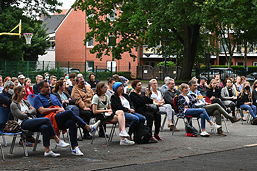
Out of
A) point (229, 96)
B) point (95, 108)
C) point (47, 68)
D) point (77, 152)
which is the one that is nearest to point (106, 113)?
point (95, 108)

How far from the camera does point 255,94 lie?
2108 centimetres

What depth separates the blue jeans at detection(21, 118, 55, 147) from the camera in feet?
37.3

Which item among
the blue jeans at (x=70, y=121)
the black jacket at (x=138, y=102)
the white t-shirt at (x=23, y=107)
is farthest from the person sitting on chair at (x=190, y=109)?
the white t-shirt at (x=23, y=107)

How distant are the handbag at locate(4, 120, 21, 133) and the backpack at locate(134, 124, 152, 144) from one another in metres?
3.40

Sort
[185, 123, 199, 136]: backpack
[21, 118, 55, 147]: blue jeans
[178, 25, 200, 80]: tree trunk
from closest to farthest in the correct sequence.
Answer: [21, 118, 55, 147]: blue jeans, [185, 123, 199, 136]: backpack, [178, 25, 200, 80]: tree trunk

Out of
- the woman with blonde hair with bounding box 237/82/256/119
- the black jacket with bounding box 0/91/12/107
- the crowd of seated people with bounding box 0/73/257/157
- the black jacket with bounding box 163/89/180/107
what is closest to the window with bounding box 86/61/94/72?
the crowd of seated people with bounding box 0/73/257/157

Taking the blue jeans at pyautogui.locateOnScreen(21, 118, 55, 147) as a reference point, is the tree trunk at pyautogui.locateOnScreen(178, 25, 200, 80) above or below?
above

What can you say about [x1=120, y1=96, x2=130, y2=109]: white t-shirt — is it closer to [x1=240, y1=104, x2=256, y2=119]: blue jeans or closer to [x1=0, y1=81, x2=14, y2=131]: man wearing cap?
[x1=0, y1=81, x2=14, y2=131]: man wearing cap

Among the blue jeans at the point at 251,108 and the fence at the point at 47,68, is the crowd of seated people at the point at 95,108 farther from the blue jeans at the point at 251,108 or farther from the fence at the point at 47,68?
the fence at the point at 47,68

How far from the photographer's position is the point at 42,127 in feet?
37.3

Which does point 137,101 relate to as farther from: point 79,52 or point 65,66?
point 79,52

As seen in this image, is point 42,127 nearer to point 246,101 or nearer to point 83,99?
point 83,99

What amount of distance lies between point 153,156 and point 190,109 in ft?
13.2

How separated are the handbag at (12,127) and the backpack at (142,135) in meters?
3.40
